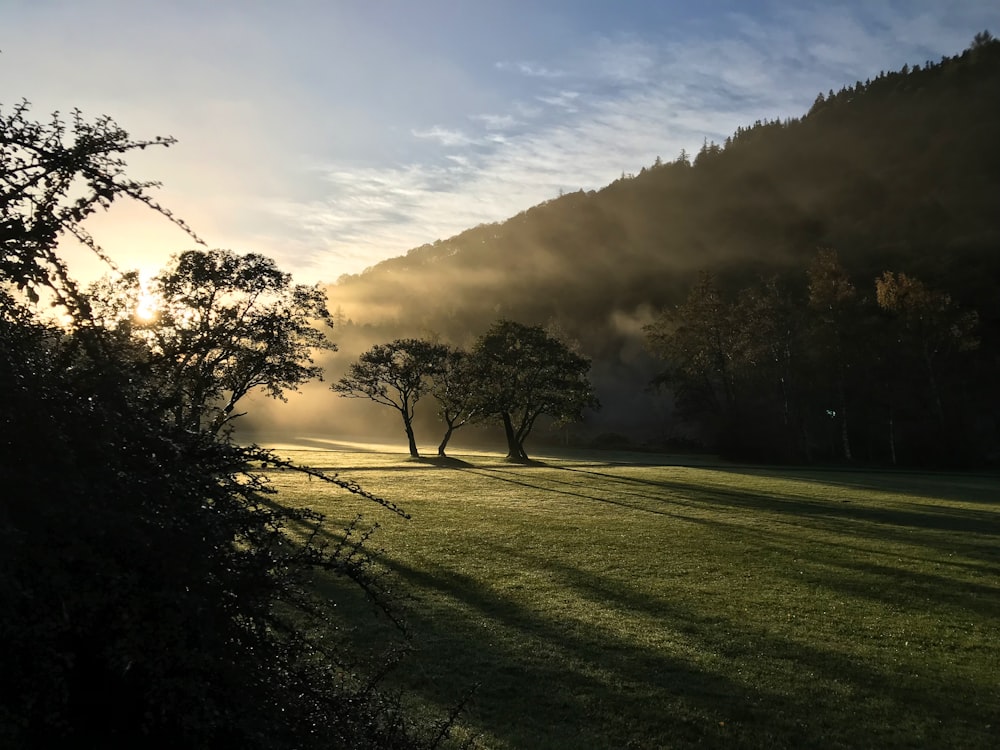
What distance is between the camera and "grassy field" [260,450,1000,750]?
7480 millimetres

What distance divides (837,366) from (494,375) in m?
35.3

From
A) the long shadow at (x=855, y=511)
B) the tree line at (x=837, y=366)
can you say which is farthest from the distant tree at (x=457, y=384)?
the long shadow at (x=855, y=511)

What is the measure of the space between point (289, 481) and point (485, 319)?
443 feet

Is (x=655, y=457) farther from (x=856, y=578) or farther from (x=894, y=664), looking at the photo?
(x=894, y=664)

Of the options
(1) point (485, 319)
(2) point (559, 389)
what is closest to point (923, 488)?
(2) point (559, 389)

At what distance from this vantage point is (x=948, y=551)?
59.0 ft

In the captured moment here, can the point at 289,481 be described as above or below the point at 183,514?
below

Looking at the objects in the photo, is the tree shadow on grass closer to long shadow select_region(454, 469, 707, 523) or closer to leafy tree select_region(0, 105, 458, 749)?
long shadow select_region(454, 469, 707, 523)

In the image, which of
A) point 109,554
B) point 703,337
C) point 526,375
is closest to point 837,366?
point 703,337

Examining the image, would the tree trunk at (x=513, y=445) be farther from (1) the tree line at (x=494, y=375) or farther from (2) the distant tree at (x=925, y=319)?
(2) the distant tree at (x=925, y=319)

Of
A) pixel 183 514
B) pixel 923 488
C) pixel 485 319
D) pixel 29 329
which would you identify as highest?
pixel 485 319

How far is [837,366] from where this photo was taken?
63.3 meters

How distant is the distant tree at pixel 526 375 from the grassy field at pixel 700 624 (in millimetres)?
26664

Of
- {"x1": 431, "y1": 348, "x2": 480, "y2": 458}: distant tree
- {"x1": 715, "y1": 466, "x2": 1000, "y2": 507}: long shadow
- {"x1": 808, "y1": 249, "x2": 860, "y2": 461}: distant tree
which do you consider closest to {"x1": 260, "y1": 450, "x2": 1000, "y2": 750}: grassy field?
{"x1": 715, "y1": 466, "x2": 1000, "y2": 507}: long shadow
